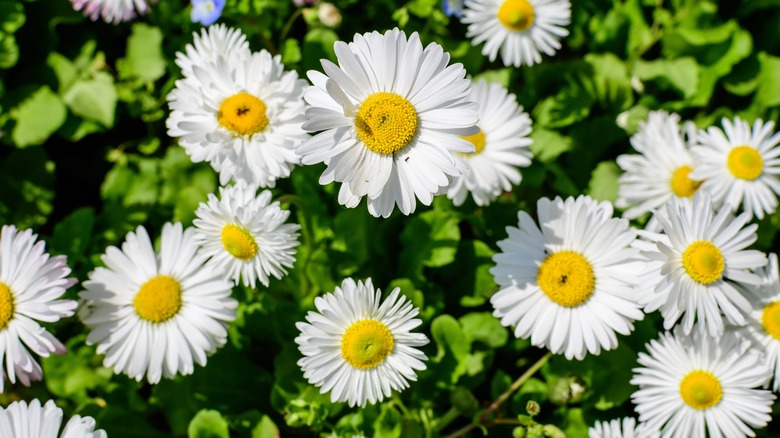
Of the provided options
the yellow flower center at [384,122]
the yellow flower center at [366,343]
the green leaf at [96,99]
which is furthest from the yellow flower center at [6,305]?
the yellow flower center at [384,122]

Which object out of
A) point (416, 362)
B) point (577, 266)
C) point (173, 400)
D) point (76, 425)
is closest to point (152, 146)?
point (173, 400)

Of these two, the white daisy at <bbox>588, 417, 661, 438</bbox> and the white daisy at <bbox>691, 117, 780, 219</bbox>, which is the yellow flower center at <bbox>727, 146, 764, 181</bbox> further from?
the white daisy at <bbox>588, 417, 661, 438</bbox>

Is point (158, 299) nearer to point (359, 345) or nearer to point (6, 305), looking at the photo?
point (6, 305)

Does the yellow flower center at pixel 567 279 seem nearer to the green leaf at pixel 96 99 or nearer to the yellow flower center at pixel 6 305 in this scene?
the yellow flower center at pixel 6 305

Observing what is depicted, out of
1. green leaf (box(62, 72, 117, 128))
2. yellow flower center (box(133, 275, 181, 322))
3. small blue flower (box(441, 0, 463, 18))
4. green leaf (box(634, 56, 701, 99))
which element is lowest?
yellow flower center (box(133, 275, 181, 322))

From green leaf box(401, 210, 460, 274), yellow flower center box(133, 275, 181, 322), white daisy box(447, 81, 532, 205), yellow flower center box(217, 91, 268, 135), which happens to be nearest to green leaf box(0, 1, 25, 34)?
yellow flower center box(217, 91, 268, 135)

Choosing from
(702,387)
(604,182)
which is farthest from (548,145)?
(702,387)
